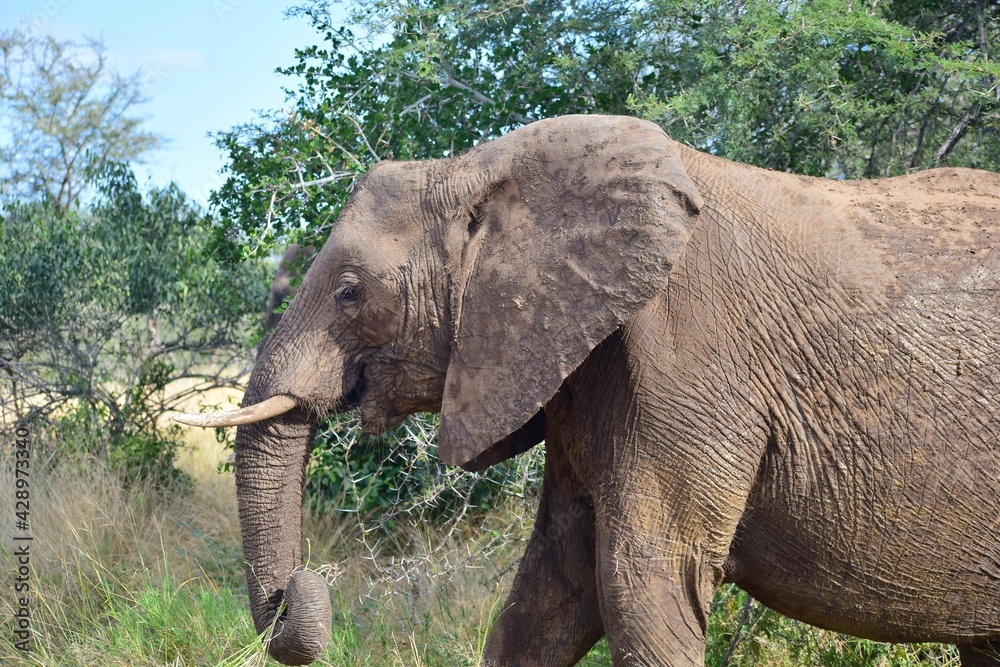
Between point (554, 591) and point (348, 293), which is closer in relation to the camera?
point (348, 293)

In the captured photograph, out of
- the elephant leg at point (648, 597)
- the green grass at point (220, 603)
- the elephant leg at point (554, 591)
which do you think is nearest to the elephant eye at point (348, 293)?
the elephant leg at point (554, 591)

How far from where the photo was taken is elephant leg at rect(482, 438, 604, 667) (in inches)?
153

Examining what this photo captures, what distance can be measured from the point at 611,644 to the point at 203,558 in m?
3.82

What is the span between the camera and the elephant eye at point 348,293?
361 centimetres

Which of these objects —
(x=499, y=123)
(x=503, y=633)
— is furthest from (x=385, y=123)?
(x=503, y=633)

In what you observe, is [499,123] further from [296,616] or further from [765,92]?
[296,616]

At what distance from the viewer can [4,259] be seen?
8.12 metres

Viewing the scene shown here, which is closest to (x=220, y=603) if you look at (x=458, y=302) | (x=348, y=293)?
(x=348, y=293)

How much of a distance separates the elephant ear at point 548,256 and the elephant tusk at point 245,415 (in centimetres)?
57

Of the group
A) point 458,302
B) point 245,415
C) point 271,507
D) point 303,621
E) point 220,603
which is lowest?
point 220,603

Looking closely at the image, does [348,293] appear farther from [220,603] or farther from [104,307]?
[104,307]

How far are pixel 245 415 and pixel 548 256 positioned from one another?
115 cm

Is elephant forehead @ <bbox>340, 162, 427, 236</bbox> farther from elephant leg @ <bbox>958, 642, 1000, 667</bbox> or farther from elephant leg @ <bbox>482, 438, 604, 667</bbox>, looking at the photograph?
elephant leg @ <bbox>958, 642, 1000, 667</bbox>

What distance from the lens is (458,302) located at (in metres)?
3.50
